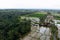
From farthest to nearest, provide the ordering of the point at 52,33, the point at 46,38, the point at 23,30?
the point at 23,30 < the point at 52,33 < the point at 46,38

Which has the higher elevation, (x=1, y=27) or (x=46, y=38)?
(x=46, y=38)

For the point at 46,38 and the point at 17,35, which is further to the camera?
the point at 17,35

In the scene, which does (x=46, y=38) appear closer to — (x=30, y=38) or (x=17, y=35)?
(x=30, y=38)

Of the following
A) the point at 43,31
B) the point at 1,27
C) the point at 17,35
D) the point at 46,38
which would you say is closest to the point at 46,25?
the point at 43,31

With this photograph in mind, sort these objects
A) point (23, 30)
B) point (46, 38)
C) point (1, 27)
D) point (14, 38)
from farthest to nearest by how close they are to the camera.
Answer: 1. point (1, 27)
2. point (23, 30)
3. point (14, 38)
4. point (46, 38)

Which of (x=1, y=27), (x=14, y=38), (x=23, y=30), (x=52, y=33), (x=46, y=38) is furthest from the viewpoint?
(x=1, y=27)

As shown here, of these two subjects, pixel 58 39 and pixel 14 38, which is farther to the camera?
pixel 14 38

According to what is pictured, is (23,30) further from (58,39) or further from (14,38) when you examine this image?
(58,39)

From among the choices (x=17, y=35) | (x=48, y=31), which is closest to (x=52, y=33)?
(x=48, y=31)

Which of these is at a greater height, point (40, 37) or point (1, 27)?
point (40, 37)
